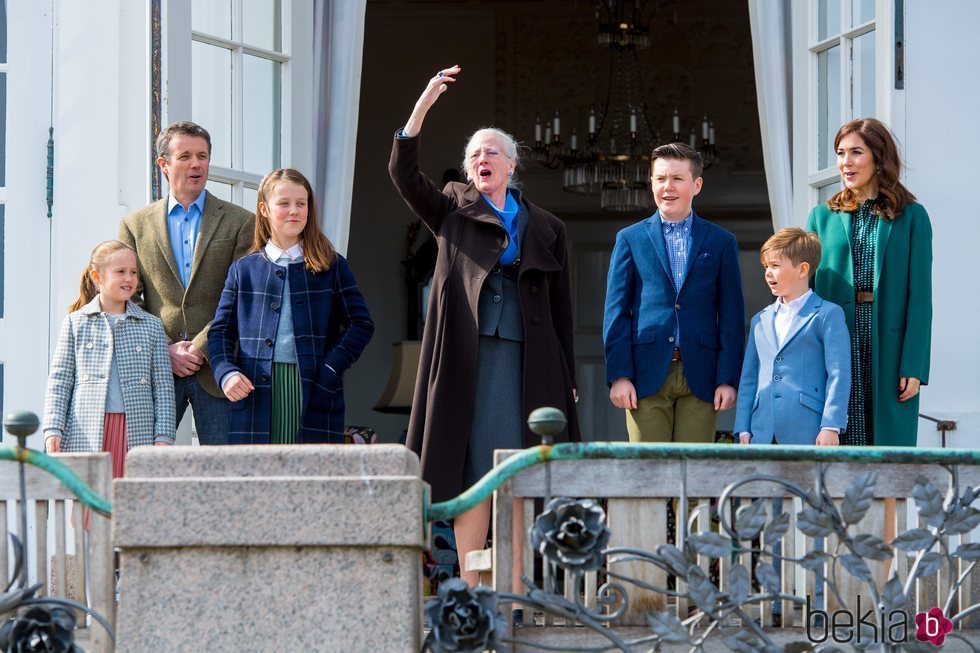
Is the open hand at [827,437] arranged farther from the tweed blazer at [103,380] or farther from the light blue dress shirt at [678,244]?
the tweed blazer at [103,380]

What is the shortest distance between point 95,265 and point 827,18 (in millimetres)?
2720

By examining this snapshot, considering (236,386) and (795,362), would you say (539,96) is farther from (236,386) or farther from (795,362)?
(236,386)

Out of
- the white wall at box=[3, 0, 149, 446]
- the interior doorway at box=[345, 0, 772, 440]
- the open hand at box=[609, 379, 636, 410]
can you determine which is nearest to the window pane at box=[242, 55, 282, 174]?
the white wall at box=[3, 0, 149, 446]

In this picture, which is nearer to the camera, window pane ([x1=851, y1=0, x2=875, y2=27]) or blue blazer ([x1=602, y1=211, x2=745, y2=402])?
blue blazer ([x1=602, y1=211, x2=745, y2=402])

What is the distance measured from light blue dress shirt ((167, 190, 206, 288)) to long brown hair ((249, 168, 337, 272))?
0.75 feet

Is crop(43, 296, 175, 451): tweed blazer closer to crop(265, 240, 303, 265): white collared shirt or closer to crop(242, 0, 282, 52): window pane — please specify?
crop(265, 240, 303, 265): white collared shirt

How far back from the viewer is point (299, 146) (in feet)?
18.3

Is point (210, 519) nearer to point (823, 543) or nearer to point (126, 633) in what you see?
point (126, 633)

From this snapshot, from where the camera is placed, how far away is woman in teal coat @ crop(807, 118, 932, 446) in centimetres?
445

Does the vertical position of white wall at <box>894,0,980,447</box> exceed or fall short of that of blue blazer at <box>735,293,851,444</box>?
it exceeds it

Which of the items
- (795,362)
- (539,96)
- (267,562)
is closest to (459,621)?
(267,562)

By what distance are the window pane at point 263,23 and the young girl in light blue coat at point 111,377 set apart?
1.25m

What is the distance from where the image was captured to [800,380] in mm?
4312

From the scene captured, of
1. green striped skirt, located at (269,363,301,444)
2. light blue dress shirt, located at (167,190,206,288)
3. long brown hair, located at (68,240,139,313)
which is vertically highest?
light blue dress shirt, located at (167,190,206,288)
